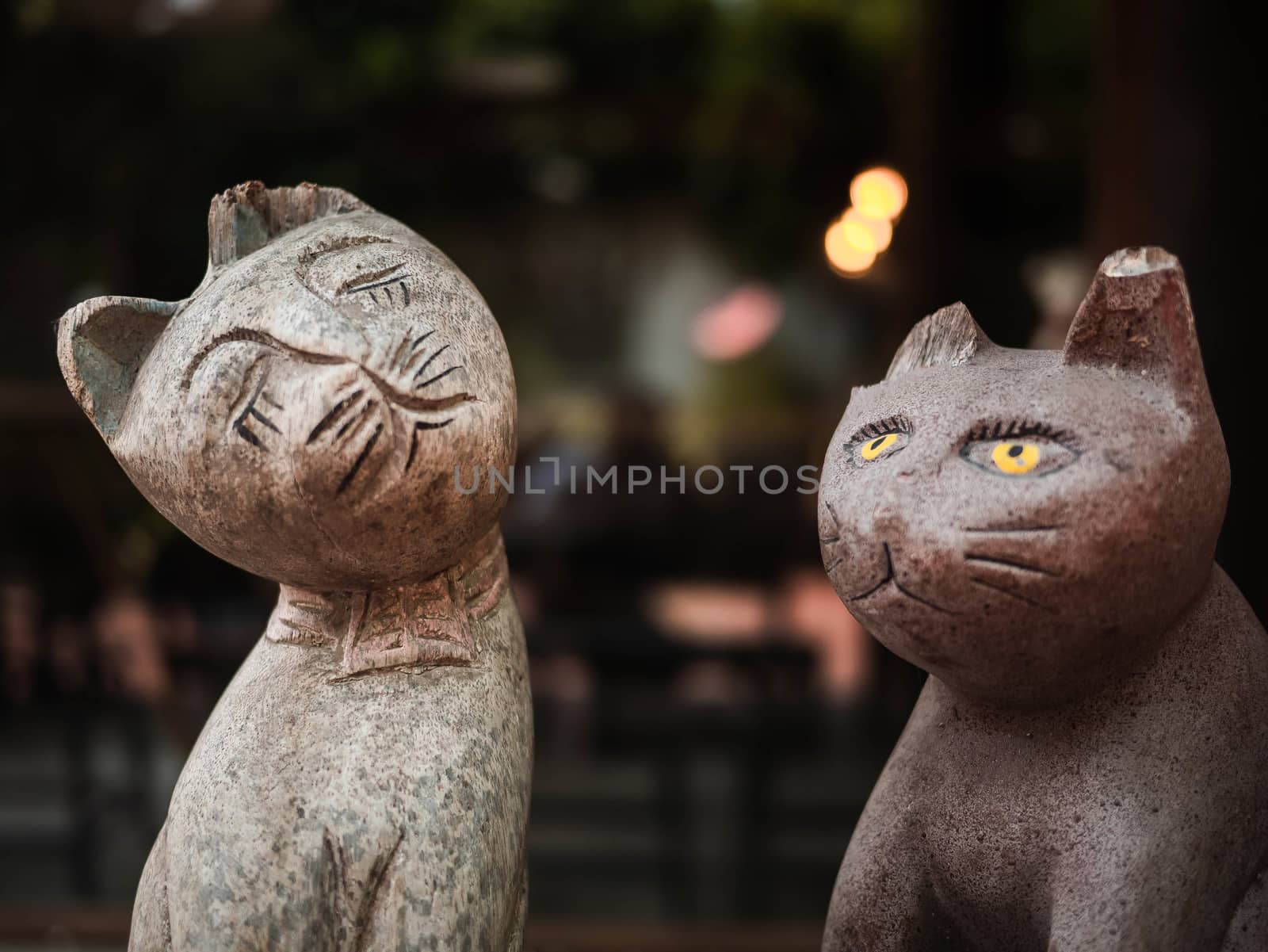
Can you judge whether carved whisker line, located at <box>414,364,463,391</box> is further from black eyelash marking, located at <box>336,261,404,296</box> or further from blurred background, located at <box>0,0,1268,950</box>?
blurred background, located at <box>0,0,1268,950</box>

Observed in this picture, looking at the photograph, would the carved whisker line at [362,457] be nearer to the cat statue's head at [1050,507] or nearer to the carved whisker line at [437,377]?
the carved whisker line at [437,377]

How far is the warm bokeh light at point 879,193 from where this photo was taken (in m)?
3.38

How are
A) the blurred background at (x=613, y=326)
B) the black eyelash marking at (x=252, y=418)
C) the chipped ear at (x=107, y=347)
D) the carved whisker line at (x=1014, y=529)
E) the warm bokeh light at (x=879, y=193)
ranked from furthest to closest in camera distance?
the warm bokeh light at (x=879, y=193)
the blurred background at (x=613, y=326)
the chipped ear at (x=107, y=347)
the black eyelash marking at (x=252, y=418)
the carved whisker line at (x=1014, y=529)

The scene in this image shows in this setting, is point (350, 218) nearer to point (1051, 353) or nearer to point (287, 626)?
point (287, 626)

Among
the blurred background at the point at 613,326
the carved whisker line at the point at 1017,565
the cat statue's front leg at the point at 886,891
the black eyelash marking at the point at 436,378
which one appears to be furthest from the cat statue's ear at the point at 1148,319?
the blurred background at the point at 613,326

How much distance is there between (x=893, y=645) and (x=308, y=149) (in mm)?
2316

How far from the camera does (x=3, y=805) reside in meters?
3.41

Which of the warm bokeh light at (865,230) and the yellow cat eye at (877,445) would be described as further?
the warm bokeh light at (865,230)

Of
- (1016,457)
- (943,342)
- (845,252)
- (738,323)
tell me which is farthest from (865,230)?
(1016,457)

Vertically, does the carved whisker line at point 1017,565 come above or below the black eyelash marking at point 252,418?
below

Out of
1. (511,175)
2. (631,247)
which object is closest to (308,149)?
(511,175)

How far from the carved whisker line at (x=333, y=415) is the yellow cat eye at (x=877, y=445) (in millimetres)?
530

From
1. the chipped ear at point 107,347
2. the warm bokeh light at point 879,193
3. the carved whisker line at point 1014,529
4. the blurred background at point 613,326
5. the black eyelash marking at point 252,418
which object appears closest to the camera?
the carved whisker line at point 1014,529

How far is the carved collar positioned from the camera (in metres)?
1.48
